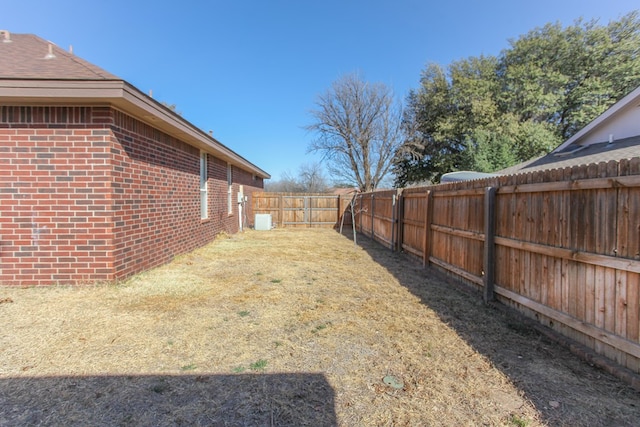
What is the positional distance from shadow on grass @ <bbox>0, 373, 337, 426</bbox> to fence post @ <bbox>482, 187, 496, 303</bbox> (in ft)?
9.39

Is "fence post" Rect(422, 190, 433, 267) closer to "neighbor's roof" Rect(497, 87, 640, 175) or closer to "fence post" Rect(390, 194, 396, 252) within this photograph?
"fence post" Rect(390, 194, 396, 252)

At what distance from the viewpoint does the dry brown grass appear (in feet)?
6.76

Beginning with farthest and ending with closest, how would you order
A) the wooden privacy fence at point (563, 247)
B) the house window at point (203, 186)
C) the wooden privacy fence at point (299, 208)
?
the wooden privacy fence at point (299, 208), the house window at point (203, 186), the wooden privacy fence at point (563, 247)

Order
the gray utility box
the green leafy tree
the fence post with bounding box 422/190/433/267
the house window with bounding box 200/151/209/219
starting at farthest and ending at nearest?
the green leafy tree, the gray utility box, the house window with bounding box 200/151/209/219, the fence post with bounding box 422/190/433/267

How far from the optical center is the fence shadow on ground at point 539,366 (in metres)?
2.06

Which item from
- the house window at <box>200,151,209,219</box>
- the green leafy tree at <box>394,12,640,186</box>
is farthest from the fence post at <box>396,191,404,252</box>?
the green leafy tree at <box>394,12,640,186</box>

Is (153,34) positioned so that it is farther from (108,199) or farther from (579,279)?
(579,279)

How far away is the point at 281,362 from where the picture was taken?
2695mm

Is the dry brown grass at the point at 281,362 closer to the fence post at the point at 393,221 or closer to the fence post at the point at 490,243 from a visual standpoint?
the fence post at the point at 490,243

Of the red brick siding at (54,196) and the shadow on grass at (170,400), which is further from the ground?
the red brick siding at (54,196)

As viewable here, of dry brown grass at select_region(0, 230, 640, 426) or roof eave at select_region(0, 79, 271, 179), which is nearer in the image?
dry brown grass at select_region(0, 230, 640, 426)

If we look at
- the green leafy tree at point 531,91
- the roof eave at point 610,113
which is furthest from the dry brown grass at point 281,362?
the green leafy tree at point 531,91

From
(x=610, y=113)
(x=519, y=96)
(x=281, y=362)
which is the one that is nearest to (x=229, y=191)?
(x=281, y=362)

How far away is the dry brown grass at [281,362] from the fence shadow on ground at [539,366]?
0.04 feet
